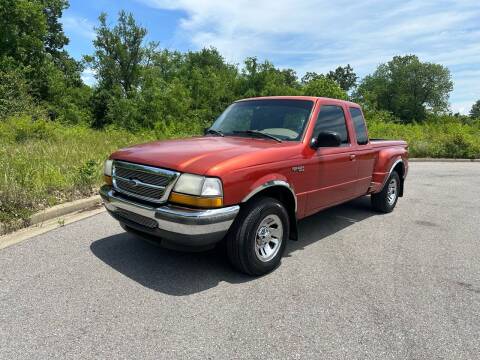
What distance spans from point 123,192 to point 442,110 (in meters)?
82.5

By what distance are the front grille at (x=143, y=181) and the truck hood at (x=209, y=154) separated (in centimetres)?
6

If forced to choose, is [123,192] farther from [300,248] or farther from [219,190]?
[300,248]

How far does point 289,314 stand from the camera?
3.26m

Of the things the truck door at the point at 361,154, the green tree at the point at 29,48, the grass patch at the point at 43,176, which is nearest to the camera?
the grass patch at the point at 43,176

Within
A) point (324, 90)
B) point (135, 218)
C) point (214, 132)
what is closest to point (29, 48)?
point (324, 90)

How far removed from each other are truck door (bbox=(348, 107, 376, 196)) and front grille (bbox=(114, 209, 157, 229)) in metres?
3.22

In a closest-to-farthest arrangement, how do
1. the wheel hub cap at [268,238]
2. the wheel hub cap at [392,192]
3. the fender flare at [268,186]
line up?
the fender flare at [268,186], the wheel hub cap at [268,238], the wheel hub cap at [392,192]

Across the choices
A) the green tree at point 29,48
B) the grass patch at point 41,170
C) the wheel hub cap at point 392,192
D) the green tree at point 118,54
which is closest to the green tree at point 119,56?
the green tree at point 118,54

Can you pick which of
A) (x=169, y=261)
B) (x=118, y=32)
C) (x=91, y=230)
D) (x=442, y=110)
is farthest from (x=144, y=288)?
(x=442, y=110)

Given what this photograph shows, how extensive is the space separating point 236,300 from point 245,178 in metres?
1.14

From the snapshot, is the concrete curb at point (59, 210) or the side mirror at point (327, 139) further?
the concrete curb at point (59, 210)

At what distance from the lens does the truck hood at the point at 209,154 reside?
3.47 m

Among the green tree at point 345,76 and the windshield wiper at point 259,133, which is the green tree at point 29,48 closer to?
the windshield wiper at point 259,133

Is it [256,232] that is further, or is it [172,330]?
[256,232]
